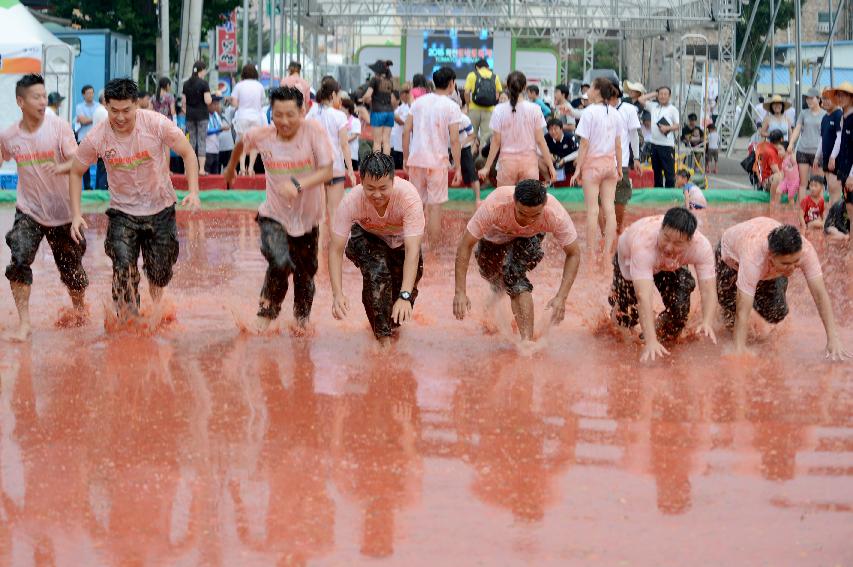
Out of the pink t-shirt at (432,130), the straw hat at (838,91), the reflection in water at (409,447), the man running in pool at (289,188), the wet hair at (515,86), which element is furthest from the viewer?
the wet hair at (515,86)

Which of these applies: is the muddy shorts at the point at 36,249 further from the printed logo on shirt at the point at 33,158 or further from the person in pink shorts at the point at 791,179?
the person in pink shorts at the point at 791,179

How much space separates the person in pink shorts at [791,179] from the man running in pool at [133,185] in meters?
11.6

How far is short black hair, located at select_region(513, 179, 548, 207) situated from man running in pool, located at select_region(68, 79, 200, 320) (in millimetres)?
2177

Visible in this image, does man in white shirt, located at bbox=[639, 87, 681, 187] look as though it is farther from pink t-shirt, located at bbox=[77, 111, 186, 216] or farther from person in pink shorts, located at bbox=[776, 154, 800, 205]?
pink t-shirt, located at bbox=[77, 111, 186, 216]

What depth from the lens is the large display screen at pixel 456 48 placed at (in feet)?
113

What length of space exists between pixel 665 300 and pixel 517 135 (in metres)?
5.21

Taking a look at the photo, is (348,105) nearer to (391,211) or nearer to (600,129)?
(600,129)

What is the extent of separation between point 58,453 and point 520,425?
2.27 m

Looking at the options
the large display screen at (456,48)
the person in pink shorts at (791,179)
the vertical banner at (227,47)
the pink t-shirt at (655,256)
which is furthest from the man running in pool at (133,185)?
the large display screen at (456,48)

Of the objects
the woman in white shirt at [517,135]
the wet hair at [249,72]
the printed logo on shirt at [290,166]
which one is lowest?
the printed logo on shirt at [290,166]

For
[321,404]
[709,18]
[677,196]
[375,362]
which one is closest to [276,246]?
[375,362]

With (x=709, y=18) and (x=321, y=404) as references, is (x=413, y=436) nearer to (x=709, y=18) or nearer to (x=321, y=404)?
(x=321, y=404)

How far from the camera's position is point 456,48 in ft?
113

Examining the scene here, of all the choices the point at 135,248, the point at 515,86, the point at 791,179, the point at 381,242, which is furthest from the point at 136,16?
the point at 381,242
